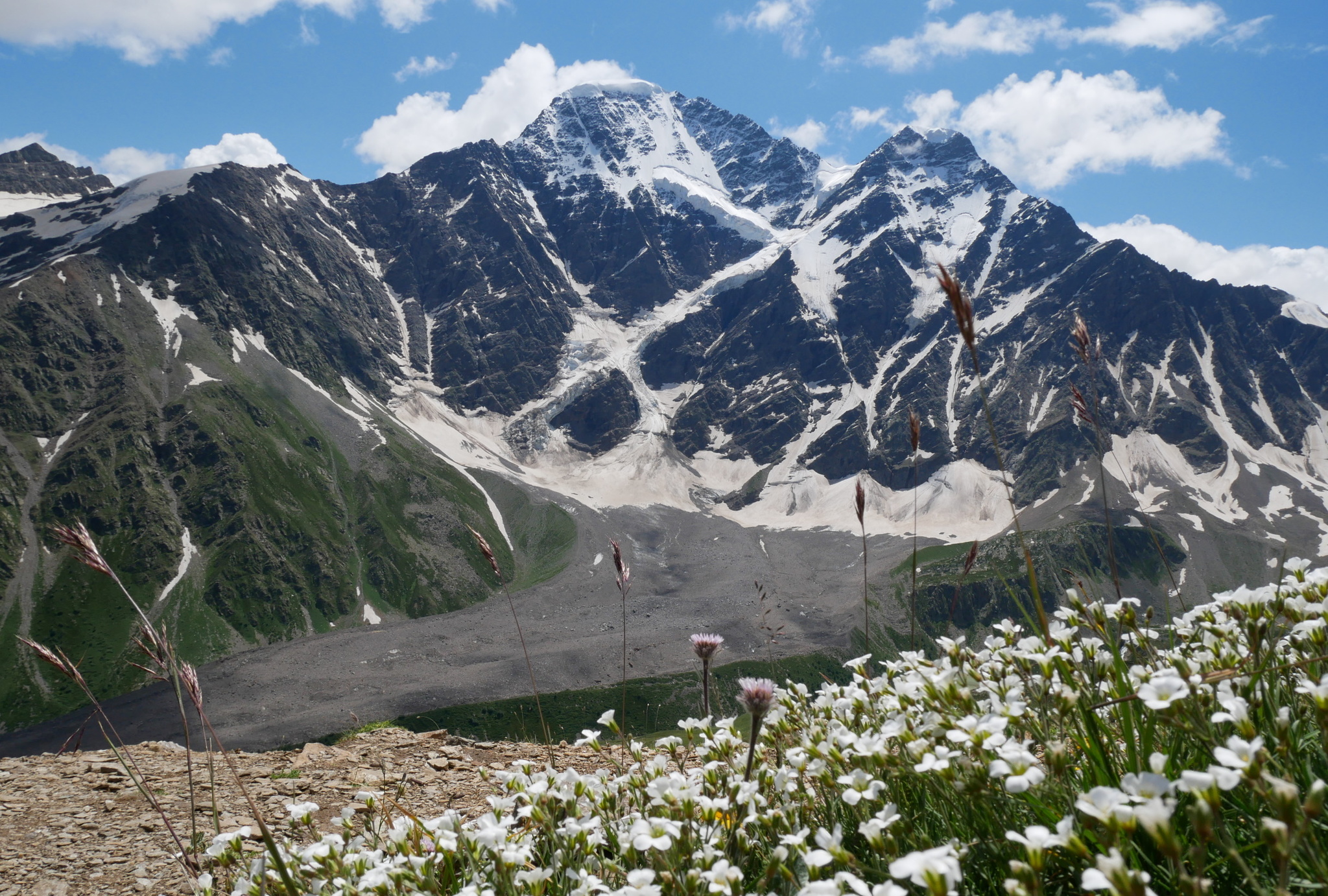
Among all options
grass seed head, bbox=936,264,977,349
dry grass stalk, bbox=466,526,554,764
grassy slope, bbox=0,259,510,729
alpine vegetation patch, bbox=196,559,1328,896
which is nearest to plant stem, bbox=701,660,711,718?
alpine vegetation patch, bbox=196,559,1328,896

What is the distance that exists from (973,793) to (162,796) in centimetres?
895

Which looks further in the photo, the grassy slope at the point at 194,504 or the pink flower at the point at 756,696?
the grassy slope at the point at 194,504

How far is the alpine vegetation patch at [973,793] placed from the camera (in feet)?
6.57

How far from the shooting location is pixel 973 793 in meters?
2.48

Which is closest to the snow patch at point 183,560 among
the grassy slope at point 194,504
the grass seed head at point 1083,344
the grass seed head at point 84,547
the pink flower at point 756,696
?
the grassy slope at point 194,504

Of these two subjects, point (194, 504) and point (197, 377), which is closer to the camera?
point (194, 504)

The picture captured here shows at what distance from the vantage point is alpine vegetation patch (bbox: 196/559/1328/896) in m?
2.00

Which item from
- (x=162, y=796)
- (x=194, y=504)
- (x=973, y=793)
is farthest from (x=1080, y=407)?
(x=194, y=504)

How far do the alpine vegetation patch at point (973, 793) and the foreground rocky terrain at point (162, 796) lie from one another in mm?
2526

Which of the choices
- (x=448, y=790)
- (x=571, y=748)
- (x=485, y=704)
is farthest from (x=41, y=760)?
(x=485, y=704)

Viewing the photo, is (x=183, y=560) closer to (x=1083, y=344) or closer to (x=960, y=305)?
(x=1083, y=344)

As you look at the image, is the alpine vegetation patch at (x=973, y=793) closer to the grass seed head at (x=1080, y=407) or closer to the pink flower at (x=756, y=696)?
the pink flower at (x=756, y=696)

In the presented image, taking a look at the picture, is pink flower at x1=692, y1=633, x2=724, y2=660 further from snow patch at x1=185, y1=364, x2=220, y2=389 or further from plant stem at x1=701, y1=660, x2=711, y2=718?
snow patch at x1=185, y1=364, x2=220, y2=389

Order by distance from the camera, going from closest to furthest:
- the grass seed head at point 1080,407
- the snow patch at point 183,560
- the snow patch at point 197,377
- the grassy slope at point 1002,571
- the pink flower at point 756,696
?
the pink flower at point 756,696 → the grass seed head at point 1080,407 → the snow patch at point 183,560 → the grassy slope at point 1002,571 → the snow patch at point 197,377
